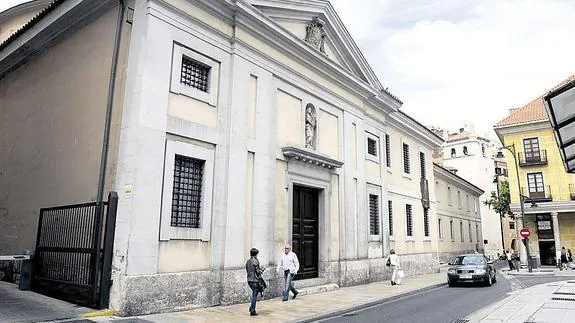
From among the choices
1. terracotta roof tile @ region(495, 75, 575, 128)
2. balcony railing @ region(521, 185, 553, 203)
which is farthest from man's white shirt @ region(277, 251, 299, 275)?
terracotta roof tile @ region(495, 75, 575, 128)

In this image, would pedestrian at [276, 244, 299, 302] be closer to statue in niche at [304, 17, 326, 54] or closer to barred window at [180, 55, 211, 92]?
barred window at [180, 55, 211, 92]

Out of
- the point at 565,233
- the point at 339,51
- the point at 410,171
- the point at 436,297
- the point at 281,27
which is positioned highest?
the point at 339,51

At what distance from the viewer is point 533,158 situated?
34.7m

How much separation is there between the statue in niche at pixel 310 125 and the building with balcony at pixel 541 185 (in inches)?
934


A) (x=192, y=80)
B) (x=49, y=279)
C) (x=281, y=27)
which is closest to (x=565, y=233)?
(x=281, y=27)

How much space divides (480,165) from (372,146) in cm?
4238

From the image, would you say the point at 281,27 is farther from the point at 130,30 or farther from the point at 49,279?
the point at 49,279

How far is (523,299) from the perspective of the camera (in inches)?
484

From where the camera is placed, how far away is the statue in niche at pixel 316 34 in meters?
16.2

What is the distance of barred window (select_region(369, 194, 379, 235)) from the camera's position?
63.6 feet

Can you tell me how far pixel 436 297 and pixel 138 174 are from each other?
10.5 m

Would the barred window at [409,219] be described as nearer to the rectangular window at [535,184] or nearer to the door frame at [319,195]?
the door frame at [319,195]

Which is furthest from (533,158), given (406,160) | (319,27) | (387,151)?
(319,27)

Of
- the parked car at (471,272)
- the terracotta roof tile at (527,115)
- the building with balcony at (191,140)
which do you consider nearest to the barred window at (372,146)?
the building with balcony at (191,140)
